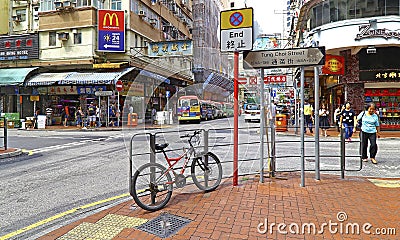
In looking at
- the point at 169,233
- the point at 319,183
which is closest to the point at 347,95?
the point at 319,183

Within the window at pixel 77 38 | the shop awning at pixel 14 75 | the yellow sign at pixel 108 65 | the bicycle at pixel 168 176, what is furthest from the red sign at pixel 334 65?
the shop awning at pixel 14 75

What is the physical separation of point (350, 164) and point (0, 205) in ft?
25.9

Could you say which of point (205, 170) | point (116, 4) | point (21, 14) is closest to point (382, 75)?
point (205, 170)

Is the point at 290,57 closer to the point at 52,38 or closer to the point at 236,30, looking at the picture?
the point at 236,30

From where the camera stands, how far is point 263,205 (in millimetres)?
4660

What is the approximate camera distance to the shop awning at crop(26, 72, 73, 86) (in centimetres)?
2392

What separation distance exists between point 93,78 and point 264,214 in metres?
21.3

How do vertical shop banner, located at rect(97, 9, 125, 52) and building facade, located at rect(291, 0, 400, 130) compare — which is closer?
building facade, located at rect(291, 0, 400, 130)

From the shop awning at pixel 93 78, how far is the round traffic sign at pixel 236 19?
1824cm

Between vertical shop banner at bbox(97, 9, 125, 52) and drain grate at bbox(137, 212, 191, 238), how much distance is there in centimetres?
2222

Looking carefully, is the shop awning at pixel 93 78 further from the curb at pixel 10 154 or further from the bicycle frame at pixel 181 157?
the bicycle frame at pixel 181 157

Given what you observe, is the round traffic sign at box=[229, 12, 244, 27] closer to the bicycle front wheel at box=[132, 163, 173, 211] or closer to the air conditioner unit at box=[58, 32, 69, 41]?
the bicycle front wheel at box=[132, 163, 173, 211]

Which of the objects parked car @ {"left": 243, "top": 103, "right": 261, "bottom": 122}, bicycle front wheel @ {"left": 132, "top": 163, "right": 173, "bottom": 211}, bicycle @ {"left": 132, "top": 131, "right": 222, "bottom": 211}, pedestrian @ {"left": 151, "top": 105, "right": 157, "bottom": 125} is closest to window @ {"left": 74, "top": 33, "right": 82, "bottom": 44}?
parked car @ {"left": 243, "top": 103, "right": 261, "bottom": 122}

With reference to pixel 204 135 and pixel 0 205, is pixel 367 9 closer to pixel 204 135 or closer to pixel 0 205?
pixel 204 135
